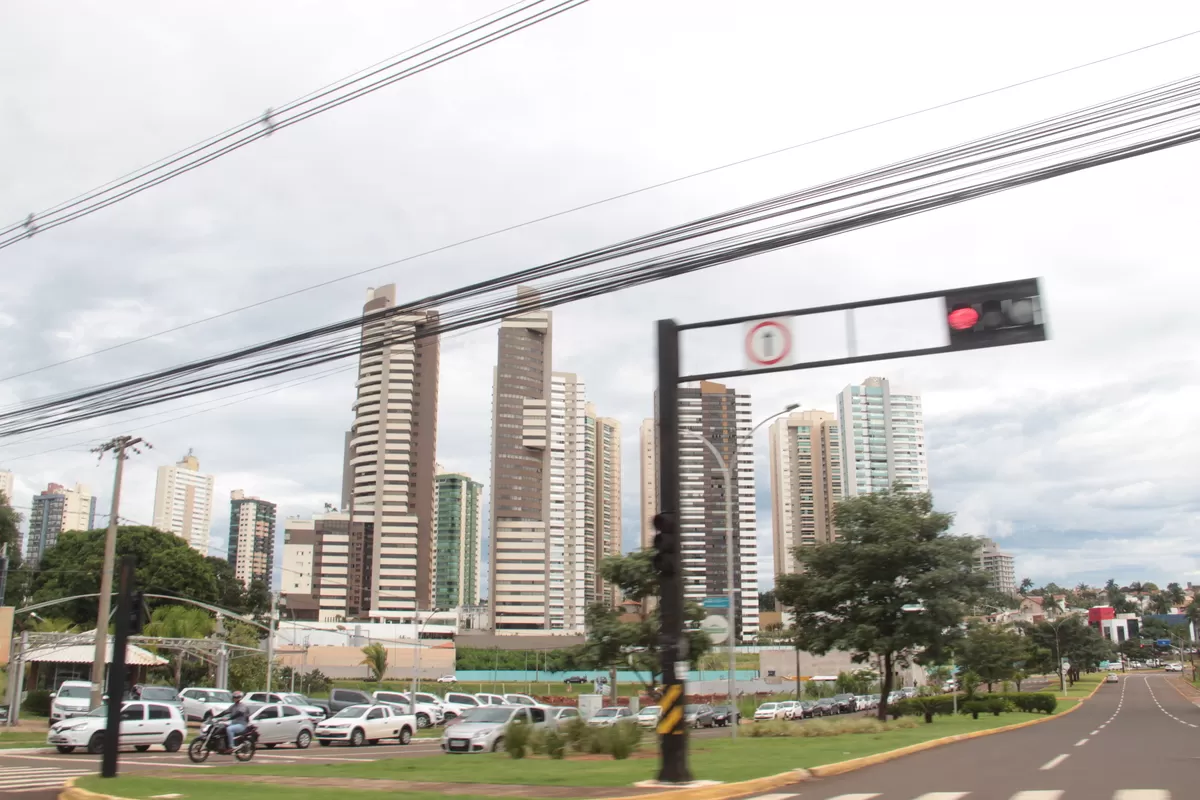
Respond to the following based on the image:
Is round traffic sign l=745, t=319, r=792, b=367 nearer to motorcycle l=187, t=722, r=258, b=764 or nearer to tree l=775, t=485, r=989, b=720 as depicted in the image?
motorcycle l=187, t=722, r=258, b=764

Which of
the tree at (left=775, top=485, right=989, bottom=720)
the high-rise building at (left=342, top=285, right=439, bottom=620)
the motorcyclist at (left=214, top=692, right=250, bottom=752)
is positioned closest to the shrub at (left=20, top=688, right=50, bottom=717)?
the motorcyclist at (left=214, top=692, right=250, bottom=752)

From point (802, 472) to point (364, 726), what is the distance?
135540mm

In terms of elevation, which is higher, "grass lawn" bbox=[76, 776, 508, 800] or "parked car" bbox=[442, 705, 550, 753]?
"grass lawn" bbox=[76, 776, 508, 800]

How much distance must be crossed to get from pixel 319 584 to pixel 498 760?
448 ft

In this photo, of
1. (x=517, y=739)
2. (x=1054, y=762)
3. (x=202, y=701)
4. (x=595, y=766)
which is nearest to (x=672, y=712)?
(x=595, y=766)

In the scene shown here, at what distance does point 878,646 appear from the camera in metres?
31.5

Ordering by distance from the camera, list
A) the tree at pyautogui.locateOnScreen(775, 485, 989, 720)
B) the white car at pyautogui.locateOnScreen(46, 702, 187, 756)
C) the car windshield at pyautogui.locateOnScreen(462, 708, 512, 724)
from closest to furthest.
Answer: the white car at pyautogui.locateOnScreen(46, 702, 187, 756) → the car windshield at pyautogui.locateOnScreen(462, 708, 512, 724) → the tree at pyautogui.locateOnScreen(775, 485, 989, 720)

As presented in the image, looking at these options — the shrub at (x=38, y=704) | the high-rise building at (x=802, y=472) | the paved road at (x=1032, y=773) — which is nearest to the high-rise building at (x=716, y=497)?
the high-rise building at (x=802, y=472)

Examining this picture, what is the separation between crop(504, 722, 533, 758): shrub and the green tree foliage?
4.60 meters

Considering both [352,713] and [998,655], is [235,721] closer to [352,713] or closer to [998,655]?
[352,713]

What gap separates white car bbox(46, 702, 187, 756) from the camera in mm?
25531

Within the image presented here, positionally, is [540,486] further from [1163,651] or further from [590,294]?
[590,294]

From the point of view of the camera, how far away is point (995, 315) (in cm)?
1220

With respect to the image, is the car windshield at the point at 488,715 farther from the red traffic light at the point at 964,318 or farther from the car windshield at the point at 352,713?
the red traffic light at the point at 964,318
